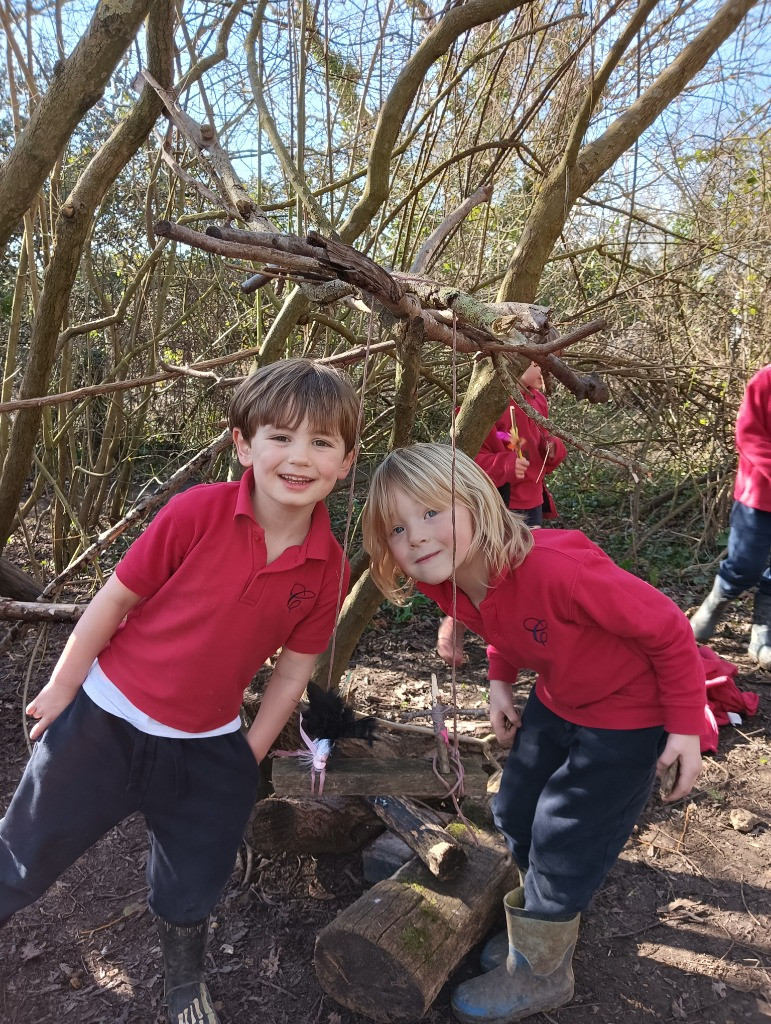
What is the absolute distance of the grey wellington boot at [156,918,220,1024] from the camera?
5.68 feet

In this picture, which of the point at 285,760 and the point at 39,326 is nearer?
the point at 285,760

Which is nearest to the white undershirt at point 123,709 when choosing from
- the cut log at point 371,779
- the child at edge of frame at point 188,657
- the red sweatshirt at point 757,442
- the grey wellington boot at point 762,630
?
the child at edge of frame at point 188,657

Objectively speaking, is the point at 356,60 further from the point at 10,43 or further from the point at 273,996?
the point at 273,996

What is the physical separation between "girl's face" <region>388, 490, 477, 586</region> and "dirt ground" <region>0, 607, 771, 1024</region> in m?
1.19

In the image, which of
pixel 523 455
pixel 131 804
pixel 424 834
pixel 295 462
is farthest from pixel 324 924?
pixel 523 455

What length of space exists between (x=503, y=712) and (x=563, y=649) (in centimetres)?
42

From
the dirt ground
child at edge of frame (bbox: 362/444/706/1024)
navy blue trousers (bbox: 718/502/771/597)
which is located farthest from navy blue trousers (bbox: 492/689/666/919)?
navy blue trousers (bbox: 718/502/771/597)

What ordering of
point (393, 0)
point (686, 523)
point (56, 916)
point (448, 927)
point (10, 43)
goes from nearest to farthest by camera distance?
point (448, 927) → point (56, 916) → point (10, 43) → point (393, 0) → point (686, 523)

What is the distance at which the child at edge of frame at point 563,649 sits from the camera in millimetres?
1576

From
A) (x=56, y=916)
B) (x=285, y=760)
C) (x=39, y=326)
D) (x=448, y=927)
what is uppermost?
(x=39, y=326)

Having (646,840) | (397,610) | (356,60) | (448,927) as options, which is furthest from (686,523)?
(448,927)

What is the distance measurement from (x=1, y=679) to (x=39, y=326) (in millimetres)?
1841

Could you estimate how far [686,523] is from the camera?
A: 5.60 m

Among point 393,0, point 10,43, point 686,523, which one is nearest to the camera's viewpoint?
point 10,43
